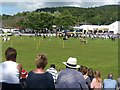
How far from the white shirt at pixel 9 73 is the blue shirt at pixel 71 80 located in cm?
95

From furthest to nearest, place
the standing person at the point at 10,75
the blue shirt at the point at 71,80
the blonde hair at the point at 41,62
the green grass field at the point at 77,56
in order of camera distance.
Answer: the green grass field at the point at 77,56
the standing person at the point at 10,75
the blonde hair at the point at 41,62
the blue shirt at the point at 71,80

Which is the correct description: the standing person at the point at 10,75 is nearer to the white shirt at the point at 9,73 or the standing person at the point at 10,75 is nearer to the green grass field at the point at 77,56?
the white shirt at the point at 9,73

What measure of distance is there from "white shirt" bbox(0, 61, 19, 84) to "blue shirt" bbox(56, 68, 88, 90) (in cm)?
95

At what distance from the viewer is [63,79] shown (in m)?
7.12

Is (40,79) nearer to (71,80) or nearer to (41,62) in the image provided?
(41,62)

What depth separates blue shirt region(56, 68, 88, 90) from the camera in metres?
7.04

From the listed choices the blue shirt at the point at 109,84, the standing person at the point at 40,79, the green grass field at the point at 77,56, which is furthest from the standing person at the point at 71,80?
the green grass field at the point at 77,56

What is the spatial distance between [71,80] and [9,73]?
132 centimetres

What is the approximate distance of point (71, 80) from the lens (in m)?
7.03

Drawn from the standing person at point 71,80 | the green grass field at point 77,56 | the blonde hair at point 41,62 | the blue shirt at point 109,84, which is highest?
the blonde hair at point 41,62

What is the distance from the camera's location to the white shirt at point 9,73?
750 cm

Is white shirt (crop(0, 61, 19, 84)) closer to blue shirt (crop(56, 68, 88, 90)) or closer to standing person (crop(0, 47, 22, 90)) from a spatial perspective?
standing person (crop(0, 47, 22, 90))

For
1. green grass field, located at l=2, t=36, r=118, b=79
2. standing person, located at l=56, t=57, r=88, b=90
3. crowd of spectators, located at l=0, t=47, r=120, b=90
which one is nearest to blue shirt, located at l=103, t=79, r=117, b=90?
crowd of spectators, located at l=0, t=47, r=120, b=90

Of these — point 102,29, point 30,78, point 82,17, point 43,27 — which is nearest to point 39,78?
point 30,78
